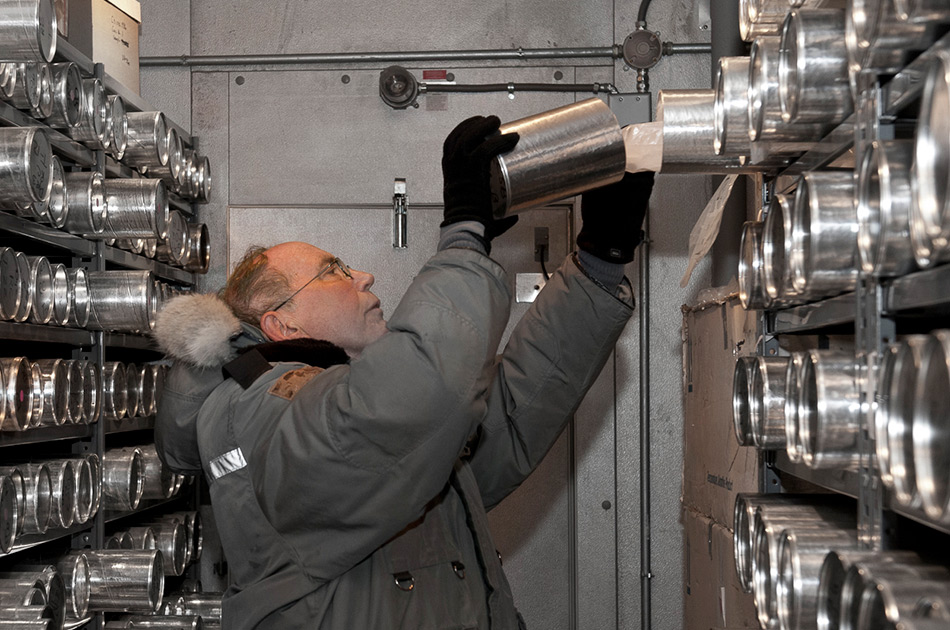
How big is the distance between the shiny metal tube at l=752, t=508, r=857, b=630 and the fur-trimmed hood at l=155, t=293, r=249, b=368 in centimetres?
116

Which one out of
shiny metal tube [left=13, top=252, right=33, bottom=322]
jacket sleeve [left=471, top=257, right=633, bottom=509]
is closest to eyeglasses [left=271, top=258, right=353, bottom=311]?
jacket sleeve [left=471, top=257, right=633, bottom=509]

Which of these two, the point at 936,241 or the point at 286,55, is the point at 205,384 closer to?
the point at 936,241

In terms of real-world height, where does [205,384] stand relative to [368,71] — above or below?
below

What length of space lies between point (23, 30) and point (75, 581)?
1558 mm

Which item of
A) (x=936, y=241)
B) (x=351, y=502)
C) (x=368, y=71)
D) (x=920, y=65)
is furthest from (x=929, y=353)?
(x=368, y=71)

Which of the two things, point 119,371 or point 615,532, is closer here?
point 119,371

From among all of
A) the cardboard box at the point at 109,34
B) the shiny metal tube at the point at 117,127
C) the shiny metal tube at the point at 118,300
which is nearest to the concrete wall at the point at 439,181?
the cardboard box at the point at 109,34

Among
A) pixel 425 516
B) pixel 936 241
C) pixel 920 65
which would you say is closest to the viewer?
pixel 936 241

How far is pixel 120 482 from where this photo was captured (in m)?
2.91

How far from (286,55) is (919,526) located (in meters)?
3.27

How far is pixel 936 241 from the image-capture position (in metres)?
0.94

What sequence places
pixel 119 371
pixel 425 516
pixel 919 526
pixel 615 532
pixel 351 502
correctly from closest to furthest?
1. pixel 919 526
2. pixel 351 502
3. pixel 425 516
4. pixel 119 371
5. pixel 615 532

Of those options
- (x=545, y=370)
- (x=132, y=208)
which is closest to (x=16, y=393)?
(x=132, y=208)

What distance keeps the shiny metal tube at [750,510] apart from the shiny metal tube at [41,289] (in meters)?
1.84
